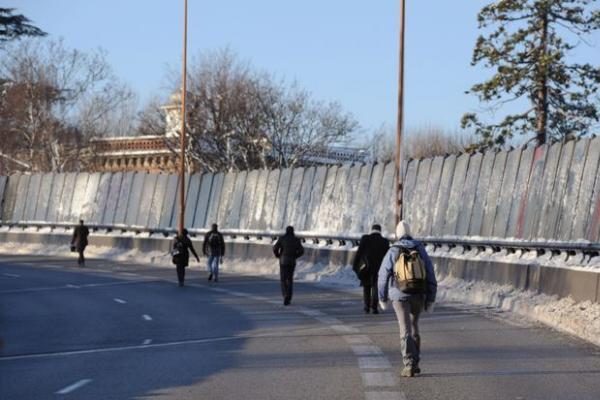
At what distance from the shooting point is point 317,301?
2803cm

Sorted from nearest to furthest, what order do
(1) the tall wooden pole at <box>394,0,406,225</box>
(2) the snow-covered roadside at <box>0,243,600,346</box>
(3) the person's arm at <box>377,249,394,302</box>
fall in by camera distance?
(3) the person's arm at <box>377,249,394,302</box> → (2) the snow-covered roadside at <box>0,243,600,346</box> → (1) the tall wooden pole at <box>394,0,406,225</box>

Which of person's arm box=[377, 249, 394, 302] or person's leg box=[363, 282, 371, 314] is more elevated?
person's arm box=[377, 249, 394, 302]

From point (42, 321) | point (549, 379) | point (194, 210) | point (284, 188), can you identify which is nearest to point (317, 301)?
point (42, 321)

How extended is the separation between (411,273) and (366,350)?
3.00 m

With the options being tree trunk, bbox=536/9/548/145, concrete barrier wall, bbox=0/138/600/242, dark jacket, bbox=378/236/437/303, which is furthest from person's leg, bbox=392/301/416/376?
tree trunk, bbox=536/9/548/145

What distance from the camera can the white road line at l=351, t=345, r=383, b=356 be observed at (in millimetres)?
16672

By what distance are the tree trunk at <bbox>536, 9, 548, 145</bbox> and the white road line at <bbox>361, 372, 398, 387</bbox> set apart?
43.2 metres

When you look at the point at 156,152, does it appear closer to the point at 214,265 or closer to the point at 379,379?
the point at 214,265

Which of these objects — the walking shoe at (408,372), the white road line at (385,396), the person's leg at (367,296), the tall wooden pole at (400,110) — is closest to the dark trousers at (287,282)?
the person's leg at (367,296)

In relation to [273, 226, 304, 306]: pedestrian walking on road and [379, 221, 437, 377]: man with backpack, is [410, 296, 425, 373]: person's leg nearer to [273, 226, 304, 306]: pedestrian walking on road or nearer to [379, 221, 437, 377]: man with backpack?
[379, 221, 437, 377]: man with backpack

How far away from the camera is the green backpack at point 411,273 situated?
14.5m

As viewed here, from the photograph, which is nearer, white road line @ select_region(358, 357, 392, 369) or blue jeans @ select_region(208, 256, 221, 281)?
white road line @ select_region(358, 357, 392, 369)

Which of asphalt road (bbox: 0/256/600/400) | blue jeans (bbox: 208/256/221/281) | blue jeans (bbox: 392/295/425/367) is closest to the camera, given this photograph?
asphalt road (bbox: 0/256/600/400)

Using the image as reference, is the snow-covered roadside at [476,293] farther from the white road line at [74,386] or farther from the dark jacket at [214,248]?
the white road line at [74,386]
